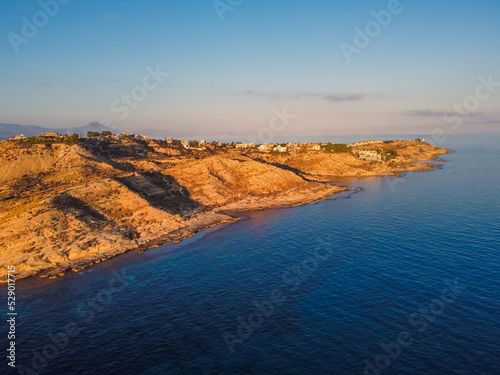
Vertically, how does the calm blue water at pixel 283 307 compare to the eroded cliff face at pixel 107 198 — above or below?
below

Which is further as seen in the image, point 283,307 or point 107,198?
point 107,198

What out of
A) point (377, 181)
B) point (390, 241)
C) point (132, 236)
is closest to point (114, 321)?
point (132, 236)

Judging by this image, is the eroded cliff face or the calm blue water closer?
the calm blue water

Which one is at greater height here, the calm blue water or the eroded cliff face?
the eroded cliff face

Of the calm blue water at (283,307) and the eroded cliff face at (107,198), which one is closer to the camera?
the calm blue water at (283,307)

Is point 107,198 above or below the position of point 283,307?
above
